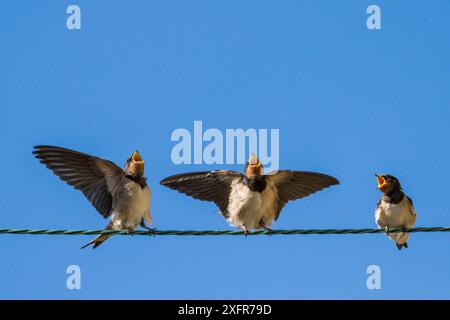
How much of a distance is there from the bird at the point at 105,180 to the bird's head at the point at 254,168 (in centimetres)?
78

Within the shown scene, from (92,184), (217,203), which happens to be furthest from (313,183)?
(92,184)

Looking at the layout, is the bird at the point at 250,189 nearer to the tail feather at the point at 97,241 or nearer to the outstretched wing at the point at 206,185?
the outstretched wing at the point at 206,185

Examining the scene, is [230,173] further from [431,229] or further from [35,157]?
[431,229]

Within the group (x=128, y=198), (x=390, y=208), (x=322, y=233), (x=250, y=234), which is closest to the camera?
(x=322, y=233)

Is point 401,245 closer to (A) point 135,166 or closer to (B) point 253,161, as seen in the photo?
(B) point 253,161

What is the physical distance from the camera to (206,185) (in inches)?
269

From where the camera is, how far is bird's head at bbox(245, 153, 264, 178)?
644cm

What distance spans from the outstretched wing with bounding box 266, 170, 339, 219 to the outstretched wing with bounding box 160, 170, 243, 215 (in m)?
0.36

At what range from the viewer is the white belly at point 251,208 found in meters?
6.31

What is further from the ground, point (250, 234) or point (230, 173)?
point (230, 173)

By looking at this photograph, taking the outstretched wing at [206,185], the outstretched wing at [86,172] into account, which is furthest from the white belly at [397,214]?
the outstretched wing at [86,172]

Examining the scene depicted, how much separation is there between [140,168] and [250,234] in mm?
1045

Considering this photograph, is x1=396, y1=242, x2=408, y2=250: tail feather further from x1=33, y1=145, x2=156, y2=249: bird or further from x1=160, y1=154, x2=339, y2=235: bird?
x1=33, y1=145, x2=156, y2=249: bird

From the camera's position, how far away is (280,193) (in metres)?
6.69
